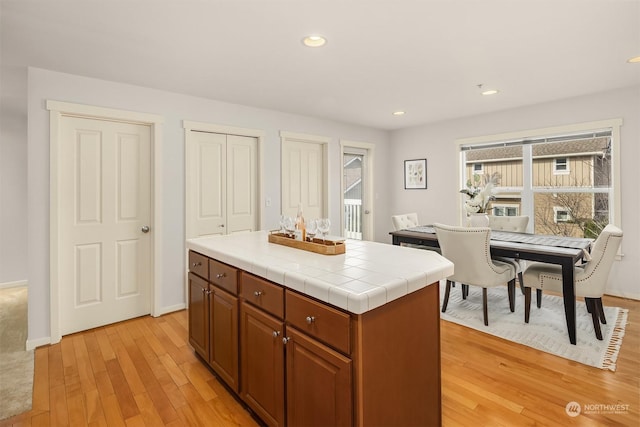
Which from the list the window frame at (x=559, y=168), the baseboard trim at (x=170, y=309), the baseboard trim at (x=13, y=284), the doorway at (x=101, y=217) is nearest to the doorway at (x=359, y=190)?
the window frame at (x=559, y=168)

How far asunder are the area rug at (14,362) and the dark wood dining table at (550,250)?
3478 millimetres

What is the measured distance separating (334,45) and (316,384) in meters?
2.26

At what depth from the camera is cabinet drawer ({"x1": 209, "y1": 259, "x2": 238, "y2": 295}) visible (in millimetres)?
1931

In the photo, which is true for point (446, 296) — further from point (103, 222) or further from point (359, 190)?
point (103, 222)

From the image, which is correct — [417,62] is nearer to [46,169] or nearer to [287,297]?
[287,297]

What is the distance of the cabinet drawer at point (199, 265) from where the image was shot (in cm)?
227

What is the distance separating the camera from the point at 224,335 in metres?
2.04

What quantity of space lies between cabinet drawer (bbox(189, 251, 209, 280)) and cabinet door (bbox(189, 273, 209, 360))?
0.04 m

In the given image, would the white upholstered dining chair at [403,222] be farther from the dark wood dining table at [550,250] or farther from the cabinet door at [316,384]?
the cabinet door at [316,384]

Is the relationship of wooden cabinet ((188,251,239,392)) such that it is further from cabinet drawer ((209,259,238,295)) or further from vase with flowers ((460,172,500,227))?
vase with flowers ((460,172,500,227))

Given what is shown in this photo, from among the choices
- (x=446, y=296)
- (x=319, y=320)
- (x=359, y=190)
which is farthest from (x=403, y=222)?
(x=319, y=320)

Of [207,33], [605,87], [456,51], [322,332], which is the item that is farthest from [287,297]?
[605,87]

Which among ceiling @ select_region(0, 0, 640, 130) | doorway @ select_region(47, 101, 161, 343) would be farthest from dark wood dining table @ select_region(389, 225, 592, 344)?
doorway @ select_region(47, 101, 161, 343)

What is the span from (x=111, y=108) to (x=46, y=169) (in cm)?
78
